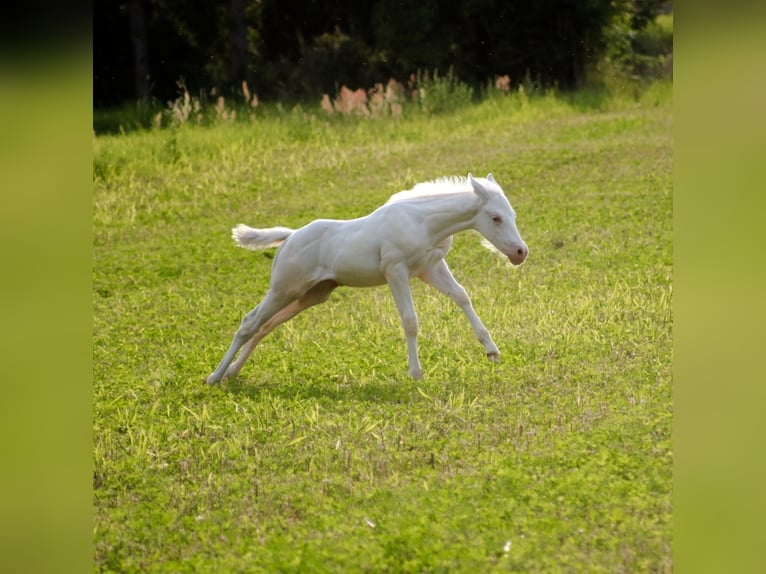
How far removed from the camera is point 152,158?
54.4ft

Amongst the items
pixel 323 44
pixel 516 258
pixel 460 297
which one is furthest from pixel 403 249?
pixel 323 44

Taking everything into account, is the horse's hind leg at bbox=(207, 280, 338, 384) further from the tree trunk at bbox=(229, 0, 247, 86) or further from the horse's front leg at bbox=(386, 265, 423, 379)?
the tree trunk at bbox=(229, 0, 247, 86)

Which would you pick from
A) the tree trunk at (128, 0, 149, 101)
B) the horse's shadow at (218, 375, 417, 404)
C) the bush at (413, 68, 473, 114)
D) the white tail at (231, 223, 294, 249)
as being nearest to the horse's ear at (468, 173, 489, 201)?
the horse's shadow at (218, 375, 417, 404)

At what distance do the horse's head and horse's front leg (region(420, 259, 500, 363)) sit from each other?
0.39m

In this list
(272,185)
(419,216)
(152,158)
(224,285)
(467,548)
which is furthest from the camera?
(152,158)

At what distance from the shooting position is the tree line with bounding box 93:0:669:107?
20.4 m

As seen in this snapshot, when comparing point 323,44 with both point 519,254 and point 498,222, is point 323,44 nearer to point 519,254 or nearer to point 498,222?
point 498,222

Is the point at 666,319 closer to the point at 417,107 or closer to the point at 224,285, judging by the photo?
the point at 224,285

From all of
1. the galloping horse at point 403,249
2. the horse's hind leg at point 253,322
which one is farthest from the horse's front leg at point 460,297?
the horse's hind leg at point 253,322

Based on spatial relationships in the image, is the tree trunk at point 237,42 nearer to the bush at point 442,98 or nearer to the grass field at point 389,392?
the bush at point 442,98

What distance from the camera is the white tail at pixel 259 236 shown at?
7.50 metres
